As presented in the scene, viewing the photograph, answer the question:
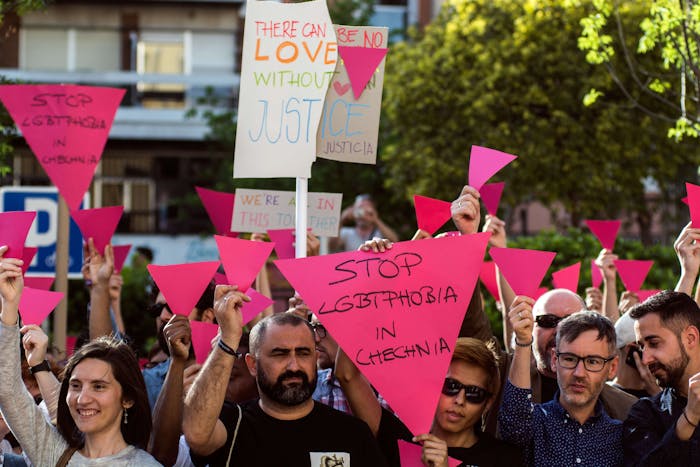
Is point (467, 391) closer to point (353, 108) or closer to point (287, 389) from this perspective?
point (287, 389)

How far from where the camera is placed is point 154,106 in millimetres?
28938

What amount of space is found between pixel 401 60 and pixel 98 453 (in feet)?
62.0

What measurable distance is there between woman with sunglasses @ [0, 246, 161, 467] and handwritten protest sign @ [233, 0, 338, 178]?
1.65 m

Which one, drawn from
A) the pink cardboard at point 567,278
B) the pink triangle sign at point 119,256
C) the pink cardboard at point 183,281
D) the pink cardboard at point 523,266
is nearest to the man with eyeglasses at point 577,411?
the pink cardboard at point 523,266

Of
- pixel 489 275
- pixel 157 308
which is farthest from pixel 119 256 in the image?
pixel 489 275

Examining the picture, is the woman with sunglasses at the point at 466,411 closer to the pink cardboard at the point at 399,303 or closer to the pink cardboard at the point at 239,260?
the pink cardboard at the point at 399,303

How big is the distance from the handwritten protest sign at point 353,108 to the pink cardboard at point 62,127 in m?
1.36

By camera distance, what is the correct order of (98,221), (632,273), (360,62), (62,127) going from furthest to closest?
1. (632,273)
2. (62,127)
3. (360,62)
4. (98,221)

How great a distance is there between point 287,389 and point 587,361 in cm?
113

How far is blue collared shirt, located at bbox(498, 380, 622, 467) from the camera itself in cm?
454

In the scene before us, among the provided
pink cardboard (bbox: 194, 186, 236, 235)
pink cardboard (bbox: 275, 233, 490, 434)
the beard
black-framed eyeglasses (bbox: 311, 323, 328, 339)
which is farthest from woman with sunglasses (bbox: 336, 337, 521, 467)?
pink cardboard (bbox: 194, 186, 236, 235)

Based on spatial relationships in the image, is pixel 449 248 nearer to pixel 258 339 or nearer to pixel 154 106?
pixel 258 339

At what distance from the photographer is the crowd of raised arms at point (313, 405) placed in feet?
14.2

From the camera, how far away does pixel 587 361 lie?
4598mm
